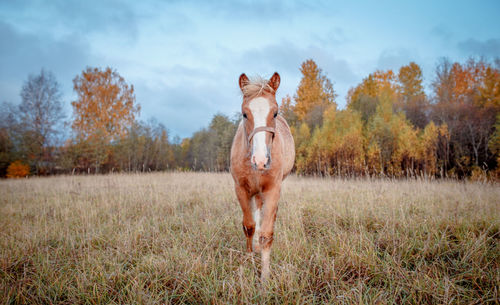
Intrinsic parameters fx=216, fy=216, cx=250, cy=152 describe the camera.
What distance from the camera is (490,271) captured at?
2213 mm

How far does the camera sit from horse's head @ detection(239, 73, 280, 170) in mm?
2074

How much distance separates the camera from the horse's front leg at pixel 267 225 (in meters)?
2.50

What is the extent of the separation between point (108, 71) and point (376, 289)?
27033 mm

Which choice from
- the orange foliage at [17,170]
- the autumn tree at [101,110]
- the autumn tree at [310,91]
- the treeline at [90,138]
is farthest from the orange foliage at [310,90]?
the orange foliage at [17,170]

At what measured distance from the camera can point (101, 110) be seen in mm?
20859

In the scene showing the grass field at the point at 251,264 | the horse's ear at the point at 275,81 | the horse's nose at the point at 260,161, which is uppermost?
the horse's ear at the point at 275,81

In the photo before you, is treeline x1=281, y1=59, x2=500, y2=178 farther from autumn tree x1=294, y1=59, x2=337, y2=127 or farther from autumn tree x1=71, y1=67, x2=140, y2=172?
autumn tree x1=71, y1=67, x2=140, y2=172

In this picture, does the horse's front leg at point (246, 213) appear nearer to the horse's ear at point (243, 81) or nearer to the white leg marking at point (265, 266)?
the white leg marking at point (265, 266)

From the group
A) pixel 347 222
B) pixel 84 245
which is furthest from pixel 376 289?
pixel 84 245

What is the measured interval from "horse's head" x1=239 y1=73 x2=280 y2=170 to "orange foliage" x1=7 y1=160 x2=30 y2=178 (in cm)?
2174

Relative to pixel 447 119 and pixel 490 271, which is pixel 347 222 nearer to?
pixel 490 271

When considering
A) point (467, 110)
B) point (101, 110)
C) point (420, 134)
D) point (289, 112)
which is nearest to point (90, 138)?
point (101, 110)

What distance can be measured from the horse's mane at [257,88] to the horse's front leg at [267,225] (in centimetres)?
118

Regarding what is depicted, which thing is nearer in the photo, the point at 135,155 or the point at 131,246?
the point at 131,246
